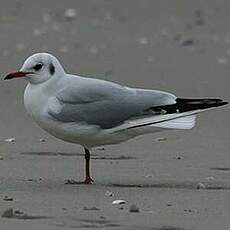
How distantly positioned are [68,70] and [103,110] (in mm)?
5405

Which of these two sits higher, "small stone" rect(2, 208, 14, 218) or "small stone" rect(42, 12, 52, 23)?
"small stone" rect(42, 12, 52, 23)

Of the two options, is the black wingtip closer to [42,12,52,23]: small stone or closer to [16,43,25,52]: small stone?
[16,43,25,52]: small stone

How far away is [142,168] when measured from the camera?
24.9 ft

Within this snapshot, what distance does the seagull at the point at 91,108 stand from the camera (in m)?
7.09

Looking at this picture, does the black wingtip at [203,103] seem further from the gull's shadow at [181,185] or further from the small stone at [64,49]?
the small stone at [64,49]

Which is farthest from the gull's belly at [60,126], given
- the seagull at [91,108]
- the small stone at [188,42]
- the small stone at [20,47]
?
the small stone at [188,42]

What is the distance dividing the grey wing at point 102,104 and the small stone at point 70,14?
1001 cm

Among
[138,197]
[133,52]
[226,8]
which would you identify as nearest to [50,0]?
[226,8]

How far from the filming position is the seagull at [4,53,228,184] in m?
7.09

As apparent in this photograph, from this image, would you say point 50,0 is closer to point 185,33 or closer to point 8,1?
point 8,1

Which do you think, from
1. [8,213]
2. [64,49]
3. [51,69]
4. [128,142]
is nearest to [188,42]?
[64,49]

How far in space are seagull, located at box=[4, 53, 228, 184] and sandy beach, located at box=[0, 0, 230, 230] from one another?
0.32 metres

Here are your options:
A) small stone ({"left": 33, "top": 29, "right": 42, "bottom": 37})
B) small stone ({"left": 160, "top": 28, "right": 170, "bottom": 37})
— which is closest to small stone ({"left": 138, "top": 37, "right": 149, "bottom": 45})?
small stone ({"left": 160, "top": 28, "right": 170, "bottom": 37})

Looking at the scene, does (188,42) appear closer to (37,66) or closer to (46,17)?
(46,17)
